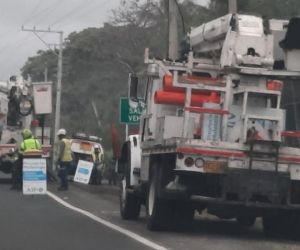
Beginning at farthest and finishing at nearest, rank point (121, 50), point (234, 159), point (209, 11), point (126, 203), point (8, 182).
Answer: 1. point (121, 50)
2. point (209, 11)
3. point (8, 182)
4. point (126, 203)
5. point (234, 159)

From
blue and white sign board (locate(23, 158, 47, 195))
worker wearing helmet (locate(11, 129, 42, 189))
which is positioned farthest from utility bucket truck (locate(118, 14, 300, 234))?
worker wearing helmet (locate(11, 129, 42, 189))

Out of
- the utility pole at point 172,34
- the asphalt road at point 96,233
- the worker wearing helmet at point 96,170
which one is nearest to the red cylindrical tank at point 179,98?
the asphalt road at point 96,233

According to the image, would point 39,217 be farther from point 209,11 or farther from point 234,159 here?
point 209,11

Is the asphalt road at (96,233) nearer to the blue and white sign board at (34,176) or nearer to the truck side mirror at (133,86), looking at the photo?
the blue and white sign board at (34,176)

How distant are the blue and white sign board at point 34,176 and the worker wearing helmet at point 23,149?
1494 millimetres

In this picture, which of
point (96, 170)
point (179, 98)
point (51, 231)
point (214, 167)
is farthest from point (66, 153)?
point (214, 167)

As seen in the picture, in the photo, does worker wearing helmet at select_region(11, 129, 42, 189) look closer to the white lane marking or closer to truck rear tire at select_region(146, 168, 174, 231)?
the white lane marking

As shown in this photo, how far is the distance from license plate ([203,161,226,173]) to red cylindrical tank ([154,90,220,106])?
117 cm

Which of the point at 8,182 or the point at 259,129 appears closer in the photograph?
the point at 259,129

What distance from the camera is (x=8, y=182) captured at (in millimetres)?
32250

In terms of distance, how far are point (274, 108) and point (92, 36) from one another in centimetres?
5285

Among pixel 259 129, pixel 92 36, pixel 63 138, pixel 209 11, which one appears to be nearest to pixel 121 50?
pixel 92 36

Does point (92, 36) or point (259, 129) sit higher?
point (92, 36)

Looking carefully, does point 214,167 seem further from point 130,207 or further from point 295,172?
point 130,207
